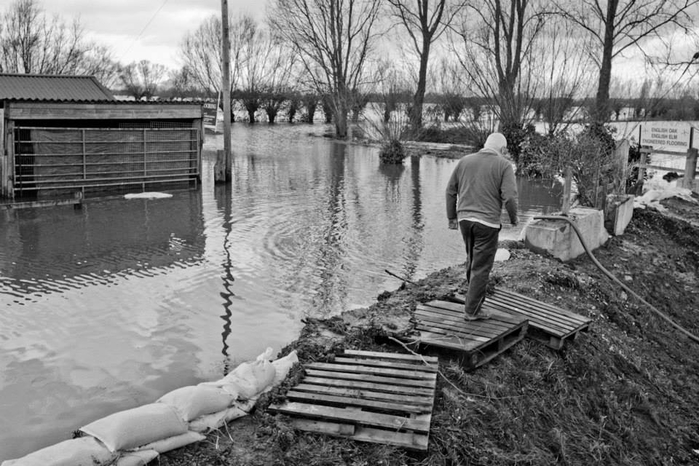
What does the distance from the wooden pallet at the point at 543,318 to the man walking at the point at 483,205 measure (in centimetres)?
64

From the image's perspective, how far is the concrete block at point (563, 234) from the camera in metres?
10.4

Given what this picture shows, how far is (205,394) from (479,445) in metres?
→ 2.10

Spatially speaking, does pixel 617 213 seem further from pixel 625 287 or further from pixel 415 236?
pixel 415 236

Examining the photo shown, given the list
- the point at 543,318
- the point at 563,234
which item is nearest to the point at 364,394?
the point at 543,318

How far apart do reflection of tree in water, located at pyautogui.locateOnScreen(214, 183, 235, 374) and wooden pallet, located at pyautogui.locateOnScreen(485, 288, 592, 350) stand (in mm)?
2948

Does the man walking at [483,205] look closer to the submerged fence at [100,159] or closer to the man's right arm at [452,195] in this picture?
the man's right arm at [452,195]

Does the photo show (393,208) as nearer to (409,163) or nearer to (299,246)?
(299,246)

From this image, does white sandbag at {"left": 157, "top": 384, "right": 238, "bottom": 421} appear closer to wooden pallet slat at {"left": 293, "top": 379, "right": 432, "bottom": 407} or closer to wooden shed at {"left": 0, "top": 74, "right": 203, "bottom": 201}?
wooden pallet slat at {"left": 293, "top": 379, "right": 432, "bottom": 407}

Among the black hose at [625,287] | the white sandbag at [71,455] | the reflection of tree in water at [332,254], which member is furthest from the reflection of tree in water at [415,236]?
the white sandbag at [71,455]

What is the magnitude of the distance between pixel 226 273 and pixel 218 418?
510cm

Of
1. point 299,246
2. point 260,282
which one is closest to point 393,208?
point 299,246

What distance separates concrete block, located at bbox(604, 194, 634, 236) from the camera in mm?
12562

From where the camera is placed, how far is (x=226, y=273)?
388 inches

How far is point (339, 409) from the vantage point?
4.89 metres
